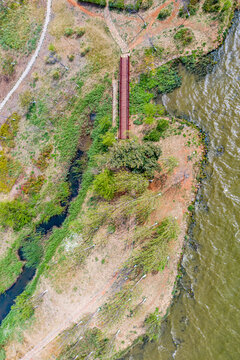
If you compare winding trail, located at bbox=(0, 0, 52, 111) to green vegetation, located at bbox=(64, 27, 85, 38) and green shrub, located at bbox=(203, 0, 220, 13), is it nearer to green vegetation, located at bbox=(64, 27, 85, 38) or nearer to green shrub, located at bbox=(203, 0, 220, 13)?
green vegetation, located at bbox=(64, 27, 85, 38)

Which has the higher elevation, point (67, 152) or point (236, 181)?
point (67, 152)

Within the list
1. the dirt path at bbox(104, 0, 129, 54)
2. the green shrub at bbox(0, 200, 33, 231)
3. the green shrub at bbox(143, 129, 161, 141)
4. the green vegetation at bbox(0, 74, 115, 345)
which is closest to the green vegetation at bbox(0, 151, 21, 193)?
the green shrub at bbox(0, 200, 33, 231)

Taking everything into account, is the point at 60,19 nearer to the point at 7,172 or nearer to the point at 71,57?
the point at 71,57

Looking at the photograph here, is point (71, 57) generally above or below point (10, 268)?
above

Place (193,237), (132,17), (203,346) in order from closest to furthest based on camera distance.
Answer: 1. (203,346)
2. (193,237)
3. (132,17)

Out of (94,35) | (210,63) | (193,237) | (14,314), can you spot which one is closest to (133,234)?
(193,237)

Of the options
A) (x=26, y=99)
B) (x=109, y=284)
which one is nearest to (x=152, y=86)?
(x=26, y=99)

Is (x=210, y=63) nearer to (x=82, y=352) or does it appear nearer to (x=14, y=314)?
(x=82, y=352)
